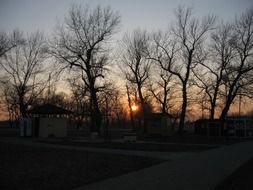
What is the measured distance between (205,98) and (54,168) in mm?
43282

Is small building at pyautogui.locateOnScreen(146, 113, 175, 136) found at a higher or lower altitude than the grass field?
higher

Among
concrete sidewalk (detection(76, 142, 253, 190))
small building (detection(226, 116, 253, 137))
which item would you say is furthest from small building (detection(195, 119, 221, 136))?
concrete sidewalk (detection(76, 142, 253, 190))

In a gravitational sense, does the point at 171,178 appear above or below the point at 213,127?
below

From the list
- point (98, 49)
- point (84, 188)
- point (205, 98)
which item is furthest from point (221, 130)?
point (84, 188)

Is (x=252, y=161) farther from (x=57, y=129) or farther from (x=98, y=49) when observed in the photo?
(x=98, y=49)

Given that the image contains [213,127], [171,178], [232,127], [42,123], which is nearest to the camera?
[171,178]

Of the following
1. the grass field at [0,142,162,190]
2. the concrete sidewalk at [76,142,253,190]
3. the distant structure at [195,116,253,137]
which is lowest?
the concrete sidewalk at [76,142,253,190]

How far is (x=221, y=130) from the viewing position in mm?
51062

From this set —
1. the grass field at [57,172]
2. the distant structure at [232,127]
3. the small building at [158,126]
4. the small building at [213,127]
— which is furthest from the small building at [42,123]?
the grass field at [57,172]

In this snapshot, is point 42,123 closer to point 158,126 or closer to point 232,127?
point 158,126

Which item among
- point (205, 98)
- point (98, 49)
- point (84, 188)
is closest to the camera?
point (84, 188)

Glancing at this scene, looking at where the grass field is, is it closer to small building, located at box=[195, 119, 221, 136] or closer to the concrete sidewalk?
the concrete sidewalk

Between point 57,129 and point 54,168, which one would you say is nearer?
point 54,168

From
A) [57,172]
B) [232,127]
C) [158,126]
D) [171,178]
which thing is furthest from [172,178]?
[232,127]
